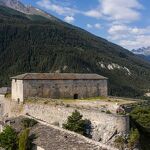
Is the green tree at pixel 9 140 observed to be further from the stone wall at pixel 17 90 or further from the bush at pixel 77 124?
the stone wall at pixel 17 90

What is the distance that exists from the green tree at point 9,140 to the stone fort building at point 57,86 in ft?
51.7

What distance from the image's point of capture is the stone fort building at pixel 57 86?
187 ft

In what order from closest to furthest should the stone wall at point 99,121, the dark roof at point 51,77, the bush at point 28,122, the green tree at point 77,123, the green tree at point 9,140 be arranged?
the stone wall at point 99,121
the green tree at point 77,123
the green tree at point 9,140
the bush at point 28,122
the dark roof at point 51,77

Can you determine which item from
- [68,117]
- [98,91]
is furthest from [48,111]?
[98,91]

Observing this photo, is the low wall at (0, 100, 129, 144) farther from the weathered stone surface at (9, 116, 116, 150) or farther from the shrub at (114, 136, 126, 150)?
the weathered stone surface at (9, 116, 116, 150)

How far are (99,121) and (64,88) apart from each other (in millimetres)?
21319

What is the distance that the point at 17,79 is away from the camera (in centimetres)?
5856

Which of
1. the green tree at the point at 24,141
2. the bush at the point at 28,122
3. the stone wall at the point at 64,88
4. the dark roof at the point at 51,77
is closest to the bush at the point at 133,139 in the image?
the green tree at the point at 24,141

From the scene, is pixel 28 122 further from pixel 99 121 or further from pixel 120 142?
pixel 120 142

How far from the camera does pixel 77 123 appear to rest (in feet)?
131

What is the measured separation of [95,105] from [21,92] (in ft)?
41.0

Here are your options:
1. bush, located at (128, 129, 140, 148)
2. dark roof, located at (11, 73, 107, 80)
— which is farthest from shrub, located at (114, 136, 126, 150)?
dark roof, located at (11, 73, 107, 80)

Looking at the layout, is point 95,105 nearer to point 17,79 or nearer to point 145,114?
point 145,114

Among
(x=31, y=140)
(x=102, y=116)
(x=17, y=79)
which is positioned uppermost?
(x=17, y=79)
